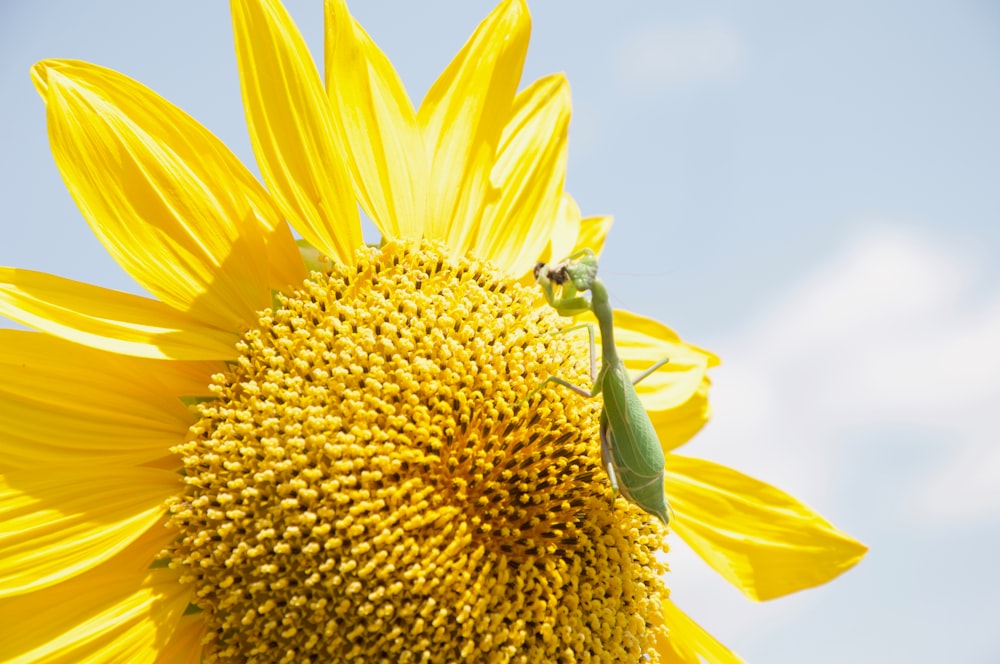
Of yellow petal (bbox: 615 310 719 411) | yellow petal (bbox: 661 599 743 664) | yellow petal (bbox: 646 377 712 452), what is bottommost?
yellow petal (bbox: 661 599 743 664)

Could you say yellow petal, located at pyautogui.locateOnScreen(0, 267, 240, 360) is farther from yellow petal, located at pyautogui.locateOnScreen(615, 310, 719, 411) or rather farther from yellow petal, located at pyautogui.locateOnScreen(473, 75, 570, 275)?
yellow petal, located at pyautogui.locateOnScreen(615, 310, 719, 411)

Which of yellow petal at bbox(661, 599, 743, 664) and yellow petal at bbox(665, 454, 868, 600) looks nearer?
yellow petal at bbox(661, 599, 743, 664)

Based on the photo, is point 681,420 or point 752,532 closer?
point 752,532

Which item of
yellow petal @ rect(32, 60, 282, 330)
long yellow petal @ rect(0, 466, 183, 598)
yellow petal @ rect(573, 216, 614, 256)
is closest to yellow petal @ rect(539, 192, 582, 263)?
yellow petal @ rect(573, 216, 614, 256)

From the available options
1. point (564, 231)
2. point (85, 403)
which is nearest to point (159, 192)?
point (85, 403)

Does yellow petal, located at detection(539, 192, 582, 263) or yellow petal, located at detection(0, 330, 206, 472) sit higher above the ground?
yellow petal, located at detection(539, 192, 582, 263)

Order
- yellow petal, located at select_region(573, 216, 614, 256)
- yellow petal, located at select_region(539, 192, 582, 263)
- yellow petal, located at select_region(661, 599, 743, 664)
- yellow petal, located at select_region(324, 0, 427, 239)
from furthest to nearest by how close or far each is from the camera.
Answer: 1. yellow petal, located at select_region(573, 216, 614, 256)
2. yellow petal, located at select_region(539, 192, 582, 263)
3. yellow petal, located at select_region(661, 599, 743, 664)
4. yellow petal, located at select_region(324, 0, 427, 239)

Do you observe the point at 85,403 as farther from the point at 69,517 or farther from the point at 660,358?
the point at 660,358
